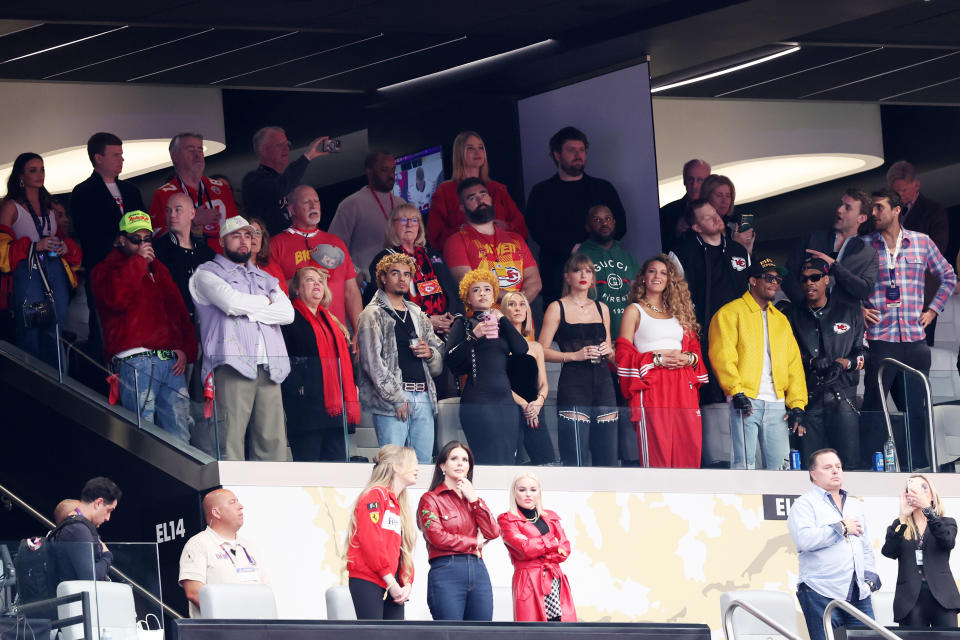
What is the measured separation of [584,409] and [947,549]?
2.65m

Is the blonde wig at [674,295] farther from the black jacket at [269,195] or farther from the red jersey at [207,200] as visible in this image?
the red jersey at [207,200]

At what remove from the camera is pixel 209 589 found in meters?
9.44

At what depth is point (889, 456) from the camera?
12898mm

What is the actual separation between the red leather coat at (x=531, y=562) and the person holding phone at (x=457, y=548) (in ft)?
0.33

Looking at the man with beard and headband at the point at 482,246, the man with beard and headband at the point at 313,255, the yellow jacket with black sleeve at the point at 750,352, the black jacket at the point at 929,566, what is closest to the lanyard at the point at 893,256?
the yellow jacket with black sleeve at the point at 750,352

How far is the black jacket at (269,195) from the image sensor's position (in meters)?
13.3

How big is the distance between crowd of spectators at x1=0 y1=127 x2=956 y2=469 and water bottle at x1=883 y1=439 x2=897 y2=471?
19 cm

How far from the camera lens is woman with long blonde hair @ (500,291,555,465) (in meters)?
11.9

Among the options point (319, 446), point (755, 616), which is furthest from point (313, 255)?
point (755, 616)

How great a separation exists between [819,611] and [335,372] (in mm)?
3268

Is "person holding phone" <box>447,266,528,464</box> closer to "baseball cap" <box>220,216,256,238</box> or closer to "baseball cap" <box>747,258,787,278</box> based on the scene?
→ "baseball cap" <box>220,216,256,238</box>

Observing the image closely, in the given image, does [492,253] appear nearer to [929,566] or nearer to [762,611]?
[762,611]

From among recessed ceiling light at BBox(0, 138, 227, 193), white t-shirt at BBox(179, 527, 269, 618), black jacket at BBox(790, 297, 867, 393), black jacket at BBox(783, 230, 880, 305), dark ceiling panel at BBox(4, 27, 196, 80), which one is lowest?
white t-shirt at BBox(179, 527, 269, 618)

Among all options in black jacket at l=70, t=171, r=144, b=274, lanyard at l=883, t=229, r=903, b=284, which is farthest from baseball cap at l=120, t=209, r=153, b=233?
lanyard at l=883, t=229, r=903, b=284
